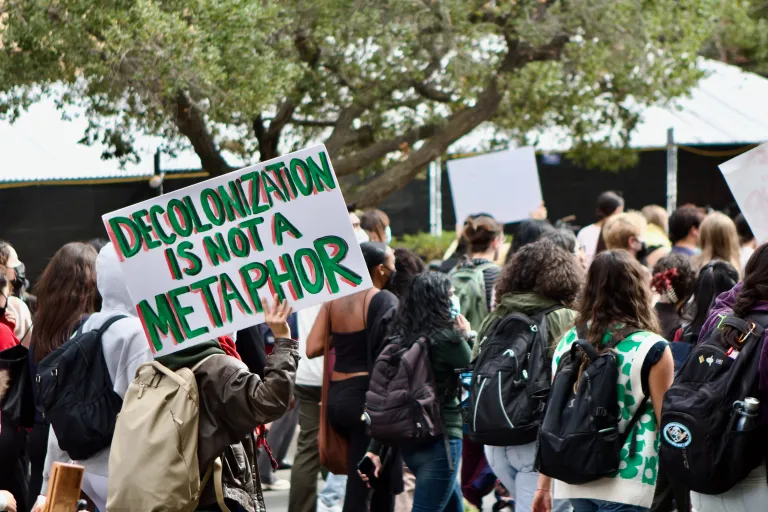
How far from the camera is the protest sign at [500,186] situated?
10.1m

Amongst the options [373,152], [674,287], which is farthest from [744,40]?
[674,287]

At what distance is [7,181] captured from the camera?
11.1 m

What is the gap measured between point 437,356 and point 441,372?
0.36ft

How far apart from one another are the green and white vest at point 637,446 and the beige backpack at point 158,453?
1642 mm

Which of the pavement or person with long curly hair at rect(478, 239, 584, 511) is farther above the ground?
person with long curly hair at rect(478, 239, 584, 511)

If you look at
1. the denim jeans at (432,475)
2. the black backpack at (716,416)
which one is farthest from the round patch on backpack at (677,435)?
the denim jeans at (432,475)

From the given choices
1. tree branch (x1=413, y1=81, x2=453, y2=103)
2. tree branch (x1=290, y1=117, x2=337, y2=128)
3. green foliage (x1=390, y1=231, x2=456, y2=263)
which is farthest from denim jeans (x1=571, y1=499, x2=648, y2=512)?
green foliage (x1=390, y1=231, x2=456, y2=263)

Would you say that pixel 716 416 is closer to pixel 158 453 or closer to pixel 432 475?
pixel 158 453

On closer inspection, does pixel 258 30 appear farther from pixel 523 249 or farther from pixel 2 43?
pixel 523 249

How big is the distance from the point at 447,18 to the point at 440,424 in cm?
558

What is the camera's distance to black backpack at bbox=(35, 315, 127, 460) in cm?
427

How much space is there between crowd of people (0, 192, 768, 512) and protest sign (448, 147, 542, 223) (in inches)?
80.4

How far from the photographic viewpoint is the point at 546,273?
18.2ft

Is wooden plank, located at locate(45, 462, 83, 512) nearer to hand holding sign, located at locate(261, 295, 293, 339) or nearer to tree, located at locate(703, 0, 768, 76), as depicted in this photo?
hand holding sign, located at locate(261, 295, 293, 339)
